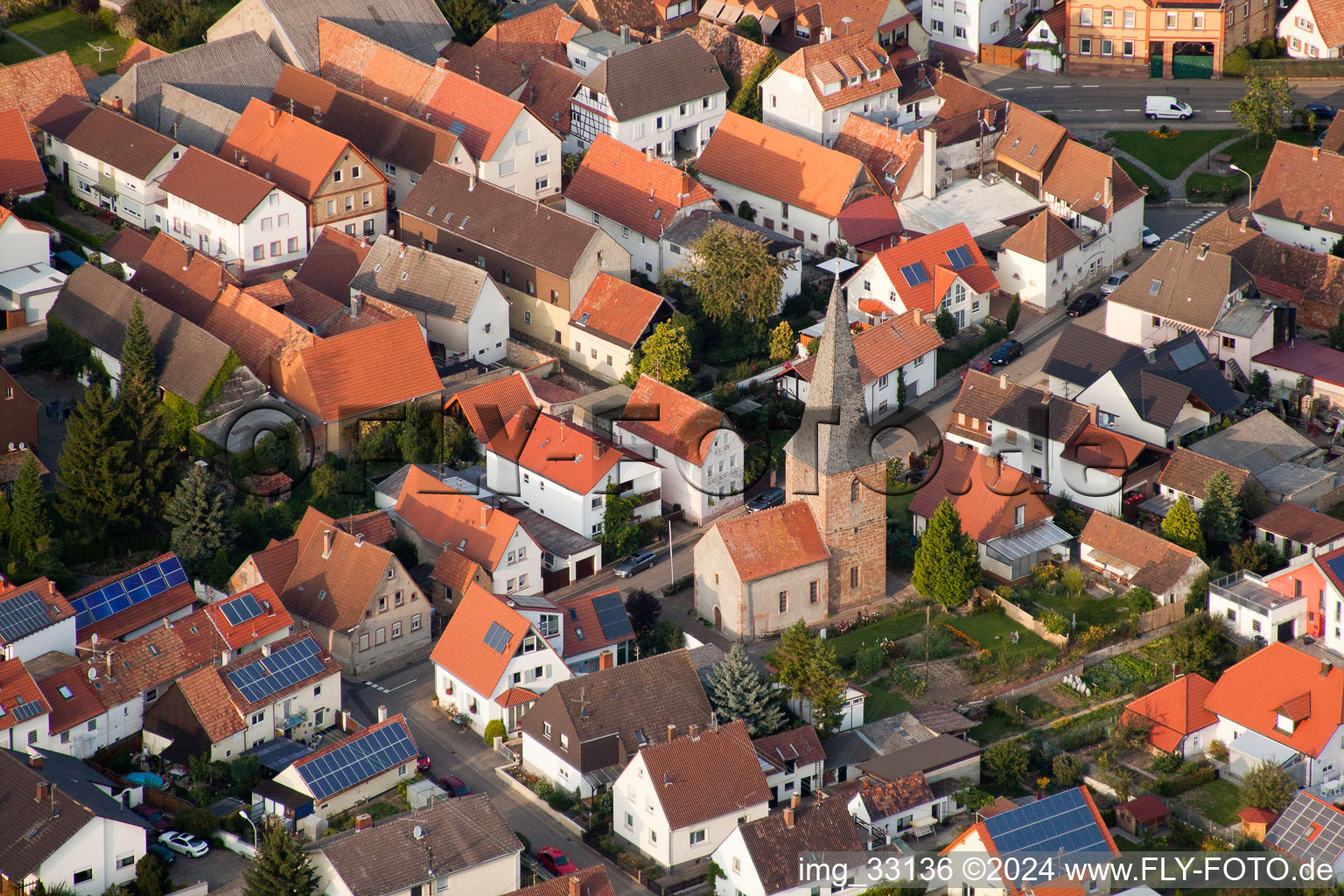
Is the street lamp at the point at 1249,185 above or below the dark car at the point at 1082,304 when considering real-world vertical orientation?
above

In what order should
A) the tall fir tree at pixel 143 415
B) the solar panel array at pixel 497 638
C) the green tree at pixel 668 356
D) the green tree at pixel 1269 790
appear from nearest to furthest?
the green tree at pixel 1269 790, the solar panel array at pixel 497 638, the tall fir tree at pixel 143 415, the green tree at pixel 668 356

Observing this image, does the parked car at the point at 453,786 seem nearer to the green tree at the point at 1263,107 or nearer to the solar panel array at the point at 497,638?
the solar panel array at the point at 497,638

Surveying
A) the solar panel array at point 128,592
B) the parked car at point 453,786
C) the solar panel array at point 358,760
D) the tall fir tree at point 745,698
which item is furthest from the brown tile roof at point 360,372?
the tall fir tree at point 745,698

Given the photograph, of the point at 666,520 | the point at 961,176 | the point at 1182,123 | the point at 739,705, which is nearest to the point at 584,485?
the point at 666,520

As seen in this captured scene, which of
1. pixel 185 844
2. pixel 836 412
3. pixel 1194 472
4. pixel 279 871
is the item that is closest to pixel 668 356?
pixel 836 412

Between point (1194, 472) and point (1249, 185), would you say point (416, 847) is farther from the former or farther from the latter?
point (1249, 185)

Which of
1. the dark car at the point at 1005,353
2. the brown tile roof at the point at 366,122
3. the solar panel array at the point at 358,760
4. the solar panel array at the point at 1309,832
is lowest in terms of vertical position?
the solar panel array at the point at 1309,832
